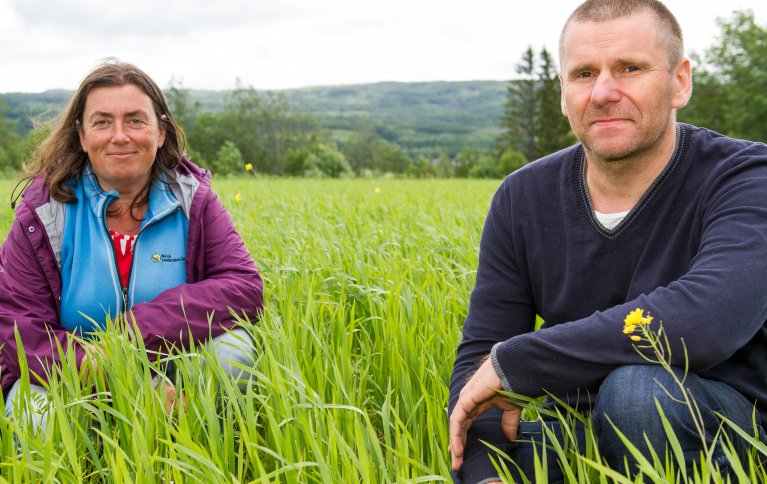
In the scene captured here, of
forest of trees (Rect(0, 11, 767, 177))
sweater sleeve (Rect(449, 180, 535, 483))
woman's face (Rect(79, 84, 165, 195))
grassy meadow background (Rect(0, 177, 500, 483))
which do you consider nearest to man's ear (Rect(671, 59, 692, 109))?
sweater sleeve (Rect(449, 180, 535, 483))

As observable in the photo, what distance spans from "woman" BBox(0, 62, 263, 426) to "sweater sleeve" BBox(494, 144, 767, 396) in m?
1.15

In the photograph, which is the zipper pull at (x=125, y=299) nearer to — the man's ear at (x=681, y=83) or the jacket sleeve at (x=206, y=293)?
the jacket sleeve at (x=206, y=293)

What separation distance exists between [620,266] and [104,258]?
6.00 ft

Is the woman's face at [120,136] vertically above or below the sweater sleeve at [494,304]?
above

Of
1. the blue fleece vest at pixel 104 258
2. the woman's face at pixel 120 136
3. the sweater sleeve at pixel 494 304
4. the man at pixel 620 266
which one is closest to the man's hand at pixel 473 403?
the man at pixel 620 266

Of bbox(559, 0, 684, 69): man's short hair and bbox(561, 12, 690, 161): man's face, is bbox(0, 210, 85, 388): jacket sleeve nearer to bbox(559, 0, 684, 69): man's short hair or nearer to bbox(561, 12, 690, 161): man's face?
bbox(561, 12, 690, 161): man's face

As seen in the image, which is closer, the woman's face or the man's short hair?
the man's short hair

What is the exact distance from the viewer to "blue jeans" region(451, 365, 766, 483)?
60.9 inches

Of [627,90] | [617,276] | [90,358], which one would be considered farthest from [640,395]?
[90,358]

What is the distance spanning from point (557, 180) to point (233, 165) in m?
54.8

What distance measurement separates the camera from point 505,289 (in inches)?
83.7

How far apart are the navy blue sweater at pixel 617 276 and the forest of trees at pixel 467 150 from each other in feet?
74.3

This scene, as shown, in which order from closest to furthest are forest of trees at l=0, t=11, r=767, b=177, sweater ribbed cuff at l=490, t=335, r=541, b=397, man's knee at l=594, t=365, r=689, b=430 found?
man's knee at l=594, t=365, r=689, b=430
sweater ribbed cuff at l=490, t=335, r=541, b=397
forest of trees at l=0, t=11, r=767, b=177

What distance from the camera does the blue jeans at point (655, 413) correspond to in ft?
5.08
